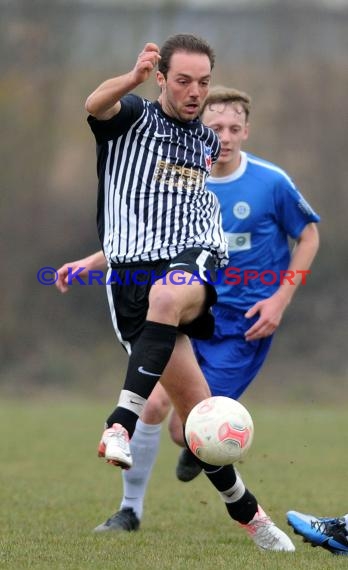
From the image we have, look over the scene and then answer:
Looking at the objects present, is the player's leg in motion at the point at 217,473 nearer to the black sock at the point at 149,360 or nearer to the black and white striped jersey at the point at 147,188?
the black sock at the point at 149,360

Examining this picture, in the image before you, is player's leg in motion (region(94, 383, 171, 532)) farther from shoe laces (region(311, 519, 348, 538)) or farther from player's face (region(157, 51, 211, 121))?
player's face (region(157, 51, 211, 121))

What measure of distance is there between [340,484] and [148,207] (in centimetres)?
382

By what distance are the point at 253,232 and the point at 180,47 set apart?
1.58 m

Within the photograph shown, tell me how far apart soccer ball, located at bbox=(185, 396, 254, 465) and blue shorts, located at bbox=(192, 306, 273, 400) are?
1574 mm

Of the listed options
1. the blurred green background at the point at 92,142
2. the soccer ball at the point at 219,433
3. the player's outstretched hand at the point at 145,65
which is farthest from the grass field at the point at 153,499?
the blurred green background at the point at 92,142

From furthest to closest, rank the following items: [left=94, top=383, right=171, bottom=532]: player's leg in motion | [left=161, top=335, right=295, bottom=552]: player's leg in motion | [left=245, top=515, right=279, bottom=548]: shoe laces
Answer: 1. [left=94, top=383, right=171, bottom=532]: player's leg in motion
2. [left=245, top=515, right=279, bottom=548]: shoe laces
3. [left=161, top=335, right=295, bottom=552]: player's leg in motion

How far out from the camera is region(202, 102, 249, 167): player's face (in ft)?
19.2

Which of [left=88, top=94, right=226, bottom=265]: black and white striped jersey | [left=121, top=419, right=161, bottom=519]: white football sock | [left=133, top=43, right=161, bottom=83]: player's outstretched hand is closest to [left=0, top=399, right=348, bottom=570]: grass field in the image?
[left=121, top=419, right=161, bottom=519]: white football sock

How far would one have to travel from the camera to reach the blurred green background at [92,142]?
67.3 feet

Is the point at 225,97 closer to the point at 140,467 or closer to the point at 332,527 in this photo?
the point at 140,467

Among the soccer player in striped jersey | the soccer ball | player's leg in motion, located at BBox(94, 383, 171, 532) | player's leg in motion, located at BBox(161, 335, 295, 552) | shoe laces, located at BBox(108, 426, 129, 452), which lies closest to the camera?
shoe laces, located at BBox(108, 426, 129, 452)

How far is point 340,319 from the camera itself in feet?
68.4

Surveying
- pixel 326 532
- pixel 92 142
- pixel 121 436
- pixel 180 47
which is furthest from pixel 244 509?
pixel 92 142

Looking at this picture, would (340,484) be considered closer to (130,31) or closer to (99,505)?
(99,505)
